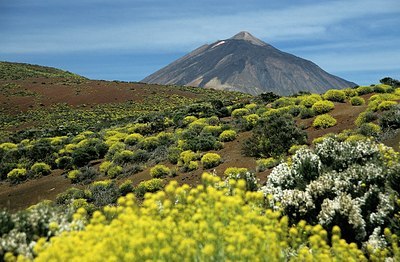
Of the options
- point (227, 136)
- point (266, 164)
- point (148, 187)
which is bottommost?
point (148, 187)

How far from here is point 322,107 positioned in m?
25.9

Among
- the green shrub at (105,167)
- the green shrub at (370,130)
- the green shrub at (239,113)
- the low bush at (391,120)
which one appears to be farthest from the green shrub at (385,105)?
the green shrub at (105,167)

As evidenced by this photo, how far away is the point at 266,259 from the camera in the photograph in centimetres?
475

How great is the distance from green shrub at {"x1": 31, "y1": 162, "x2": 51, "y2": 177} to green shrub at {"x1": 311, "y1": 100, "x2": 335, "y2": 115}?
1674cm

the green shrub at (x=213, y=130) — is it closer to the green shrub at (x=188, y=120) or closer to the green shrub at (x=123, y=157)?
the green shrub at (x=123, y=157)

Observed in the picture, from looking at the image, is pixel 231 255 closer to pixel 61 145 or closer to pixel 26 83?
pixel 61 145

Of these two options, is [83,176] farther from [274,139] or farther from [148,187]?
[274,139]

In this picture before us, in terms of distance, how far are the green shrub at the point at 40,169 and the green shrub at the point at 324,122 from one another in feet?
53.7

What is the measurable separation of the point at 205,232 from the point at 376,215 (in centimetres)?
413

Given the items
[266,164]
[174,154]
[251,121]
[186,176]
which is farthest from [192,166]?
[251,121]

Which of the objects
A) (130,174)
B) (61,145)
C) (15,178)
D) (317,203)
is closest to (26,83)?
(61,145)

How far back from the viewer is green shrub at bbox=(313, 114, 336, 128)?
22.7 m

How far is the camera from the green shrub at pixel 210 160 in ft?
68.1

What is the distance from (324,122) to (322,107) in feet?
10.8
